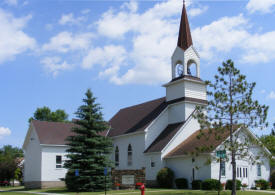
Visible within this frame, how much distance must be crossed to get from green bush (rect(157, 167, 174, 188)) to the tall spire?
13518 mm

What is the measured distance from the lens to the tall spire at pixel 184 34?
3934cm

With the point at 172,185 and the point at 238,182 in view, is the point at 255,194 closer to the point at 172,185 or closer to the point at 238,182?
the point at 238,182

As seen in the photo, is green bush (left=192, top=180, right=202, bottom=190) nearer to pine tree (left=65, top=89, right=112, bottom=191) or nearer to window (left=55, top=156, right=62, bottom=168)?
pine tree (left=65, top=89, right=112, bottom=191)

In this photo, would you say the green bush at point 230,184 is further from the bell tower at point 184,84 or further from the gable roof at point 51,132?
the gable roof at point 51,132

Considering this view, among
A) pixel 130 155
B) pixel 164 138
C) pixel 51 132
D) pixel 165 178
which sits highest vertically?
pixel 51 132

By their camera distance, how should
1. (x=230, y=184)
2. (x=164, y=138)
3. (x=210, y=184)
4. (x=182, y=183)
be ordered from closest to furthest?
(x=210, y=184) → (x=230, y=184) → (x=182, y=183) → (x=164, y=138)

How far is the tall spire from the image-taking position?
39344mm

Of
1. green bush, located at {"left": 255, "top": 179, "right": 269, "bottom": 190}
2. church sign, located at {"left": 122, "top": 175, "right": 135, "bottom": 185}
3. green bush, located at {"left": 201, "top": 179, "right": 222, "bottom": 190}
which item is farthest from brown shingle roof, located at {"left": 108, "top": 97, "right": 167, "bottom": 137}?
green bush, located at {"left": 255, "top": 179, "right": 269, "bottom": 190}

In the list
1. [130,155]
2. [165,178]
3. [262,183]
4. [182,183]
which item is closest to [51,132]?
[130,155]

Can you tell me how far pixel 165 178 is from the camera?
33.1 m

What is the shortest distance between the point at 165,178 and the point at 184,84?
999cm

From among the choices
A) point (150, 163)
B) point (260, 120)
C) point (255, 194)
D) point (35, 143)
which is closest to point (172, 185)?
point (150, 163)

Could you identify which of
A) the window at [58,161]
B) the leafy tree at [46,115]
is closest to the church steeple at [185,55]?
the window at [58,161]

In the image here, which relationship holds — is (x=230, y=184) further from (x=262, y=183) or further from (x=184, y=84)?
(x=184, y=84)
